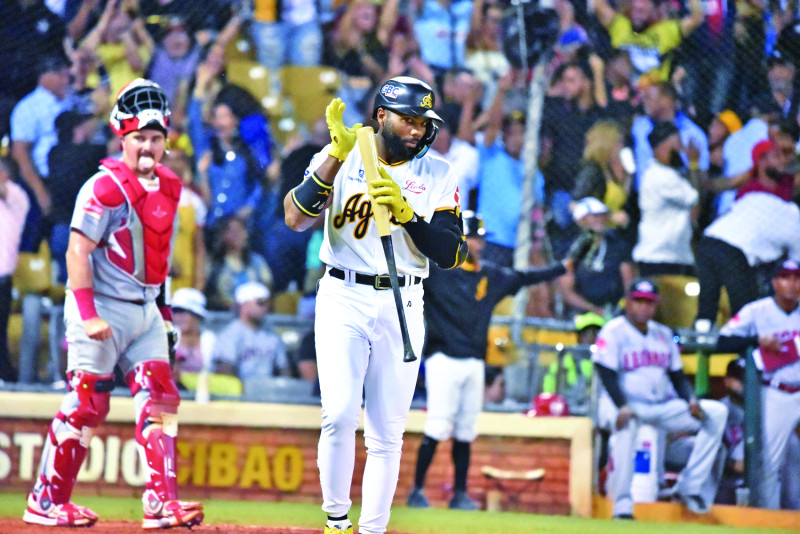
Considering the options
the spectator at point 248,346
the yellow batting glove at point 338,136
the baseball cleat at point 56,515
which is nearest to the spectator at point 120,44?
the spectator at point 248,346

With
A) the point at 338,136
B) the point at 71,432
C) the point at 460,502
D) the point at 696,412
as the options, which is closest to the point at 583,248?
the point at 696,412

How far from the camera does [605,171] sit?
7750 mm

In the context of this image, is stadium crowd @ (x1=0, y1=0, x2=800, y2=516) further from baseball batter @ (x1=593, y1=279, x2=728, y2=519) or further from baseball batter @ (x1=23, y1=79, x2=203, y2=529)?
baseball batter @ (x1=23, y1=79, x2=203, y2=529)

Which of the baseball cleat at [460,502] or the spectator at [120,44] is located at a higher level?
the spectator at [120,44]

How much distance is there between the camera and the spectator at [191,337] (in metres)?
7.40

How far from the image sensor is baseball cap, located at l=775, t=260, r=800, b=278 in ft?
23.5

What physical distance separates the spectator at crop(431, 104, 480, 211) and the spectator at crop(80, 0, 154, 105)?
7.54ft

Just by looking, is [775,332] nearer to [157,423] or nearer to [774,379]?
[774,379]

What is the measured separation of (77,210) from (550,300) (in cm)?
381

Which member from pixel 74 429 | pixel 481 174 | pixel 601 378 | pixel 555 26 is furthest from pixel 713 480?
pixel 74 429

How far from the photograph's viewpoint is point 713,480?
23.3 feet

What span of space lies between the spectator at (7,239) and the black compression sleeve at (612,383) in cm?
396

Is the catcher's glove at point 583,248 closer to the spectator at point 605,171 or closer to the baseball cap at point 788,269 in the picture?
the spectator at point 605,171

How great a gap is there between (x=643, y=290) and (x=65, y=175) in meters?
4.12
